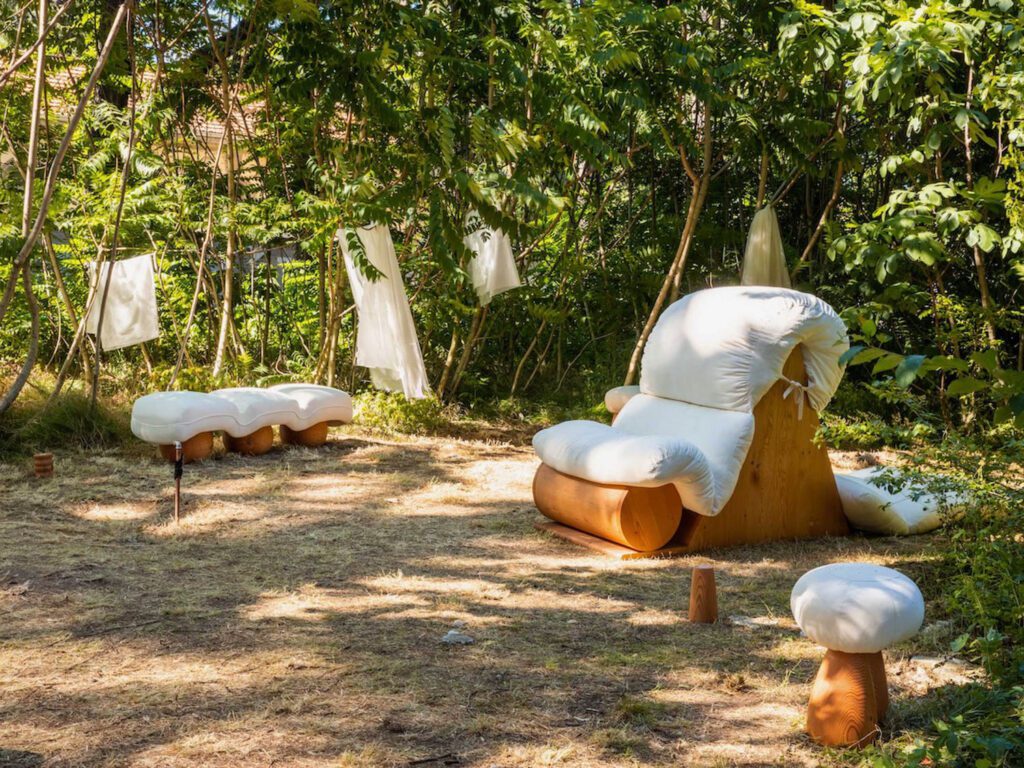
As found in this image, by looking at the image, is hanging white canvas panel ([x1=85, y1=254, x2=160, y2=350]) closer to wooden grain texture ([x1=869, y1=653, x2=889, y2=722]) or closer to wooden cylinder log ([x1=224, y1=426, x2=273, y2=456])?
wooden cylinder log ([x1=224, y1=426, x2=273, y2=456])

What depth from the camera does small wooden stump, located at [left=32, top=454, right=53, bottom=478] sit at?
627cm

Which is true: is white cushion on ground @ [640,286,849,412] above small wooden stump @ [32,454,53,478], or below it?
above

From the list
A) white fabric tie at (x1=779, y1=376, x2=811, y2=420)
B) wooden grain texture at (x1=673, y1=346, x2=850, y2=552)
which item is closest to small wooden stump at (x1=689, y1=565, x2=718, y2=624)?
wooden grain texture at (x1=673, y1=346, x2=850, y2=552)

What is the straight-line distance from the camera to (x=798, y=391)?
4.93 meters

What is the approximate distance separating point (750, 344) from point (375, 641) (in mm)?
2162

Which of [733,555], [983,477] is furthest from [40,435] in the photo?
[983,477]

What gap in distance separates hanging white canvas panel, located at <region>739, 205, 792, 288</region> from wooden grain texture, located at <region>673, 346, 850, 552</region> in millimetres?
3050

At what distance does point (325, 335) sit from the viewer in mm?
8852

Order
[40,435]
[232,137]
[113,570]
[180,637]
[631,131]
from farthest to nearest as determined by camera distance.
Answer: [631,131] < [232,137] < [40,435] < [113,570] < [180,637]

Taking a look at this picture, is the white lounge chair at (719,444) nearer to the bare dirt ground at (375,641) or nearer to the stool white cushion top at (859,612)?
the bare dirt ground at (375,641)

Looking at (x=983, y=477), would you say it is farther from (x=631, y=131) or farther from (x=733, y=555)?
(x=631, y=131)

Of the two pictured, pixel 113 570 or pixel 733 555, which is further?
pixel 733 555

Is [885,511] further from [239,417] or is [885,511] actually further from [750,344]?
[239,417]

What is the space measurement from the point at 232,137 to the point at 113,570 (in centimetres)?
444
